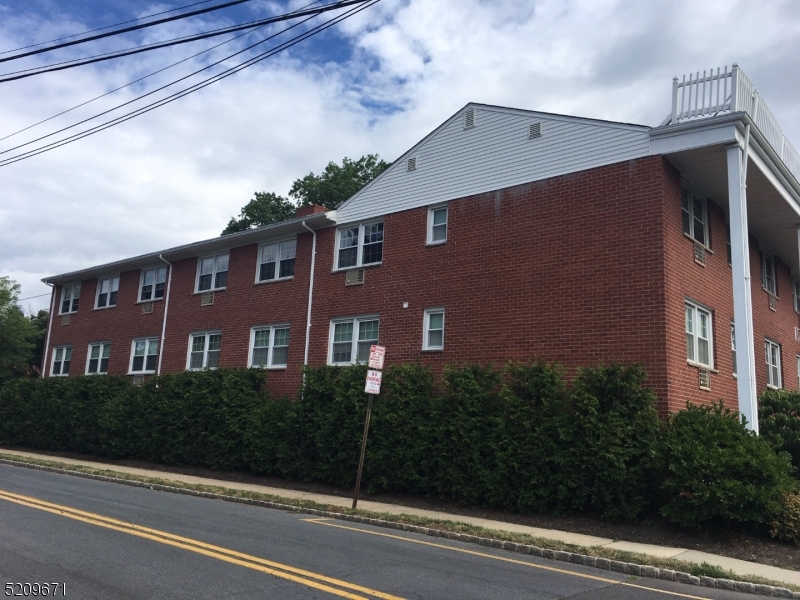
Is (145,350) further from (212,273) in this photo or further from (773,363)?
(773,363)

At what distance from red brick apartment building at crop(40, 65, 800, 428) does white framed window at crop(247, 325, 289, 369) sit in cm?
6

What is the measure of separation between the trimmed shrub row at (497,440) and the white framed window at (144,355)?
3753 millimetres

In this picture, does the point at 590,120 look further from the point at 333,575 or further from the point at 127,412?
the point at 127,412

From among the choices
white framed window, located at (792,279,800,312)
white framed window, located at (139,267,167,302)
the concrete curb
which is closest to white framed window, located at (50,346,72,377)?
white framed window, located at (139,267,167,302)

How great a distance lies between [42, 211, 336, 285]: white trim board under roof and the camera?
2145 cm

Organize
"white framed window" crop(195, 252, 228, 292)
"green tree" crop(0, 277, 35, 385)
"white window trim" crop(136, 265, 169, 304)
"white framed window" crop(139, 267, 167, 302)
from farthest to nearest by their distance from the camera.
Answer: "green tree" crop(0, 277, 35, 385) < "white framed window" crop(139, 267, 167, 302) < "white window trim" crop(136, 265, 169, 304) < "white framed window" crop(195, 252, 228, 292)

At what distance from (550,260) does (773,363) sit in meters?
9.17

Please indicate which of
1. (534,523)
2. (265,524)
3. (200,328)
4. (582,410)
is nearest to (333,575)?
(265,524)

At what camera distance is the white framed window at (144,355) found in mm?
26094

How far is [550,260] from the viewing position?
53.1 ft

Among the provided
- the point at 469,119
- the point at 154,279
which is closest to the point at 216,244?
the point at 154,279

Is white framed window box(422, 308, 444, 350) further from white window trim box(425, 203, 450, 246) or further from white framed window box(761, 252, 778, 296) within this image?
white framed window box(761, 252, 778, 296)

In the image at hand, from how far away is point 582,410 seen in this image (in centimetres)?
1352

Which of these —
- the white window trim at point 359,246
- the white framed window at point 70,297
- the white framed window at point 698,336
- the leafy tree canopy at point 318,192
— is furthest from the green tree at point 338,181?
the white framed window at point 698,336
